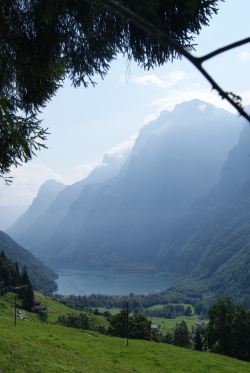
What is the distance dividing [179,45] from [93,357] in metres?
37.1

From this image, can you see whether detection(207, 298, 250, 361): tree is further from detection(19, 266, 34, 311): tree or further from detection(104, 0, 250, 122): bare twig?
detection(104, 0, 250, 122): bare twig

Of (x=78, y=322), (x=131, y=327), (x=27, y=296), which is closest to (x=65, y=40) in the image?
(x=131, y=327)

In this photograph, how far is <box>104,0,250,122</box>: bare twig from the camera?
146cm

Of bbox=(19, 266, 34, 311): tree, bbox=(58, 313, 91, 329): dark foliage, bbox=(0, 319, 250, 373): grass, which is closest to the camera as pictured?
bbox=(0, 319, 250, 373): grass

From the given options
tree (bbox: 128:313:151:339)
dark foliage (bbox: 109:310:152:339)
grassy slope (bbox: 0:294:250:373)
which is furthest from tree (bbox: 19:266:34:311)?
grassy slope (bbox: 0:294:250:373)

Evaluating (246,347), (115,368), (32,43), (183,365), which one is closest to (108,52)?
(32,43)

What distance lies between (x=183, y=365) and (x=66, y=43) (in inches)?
1449

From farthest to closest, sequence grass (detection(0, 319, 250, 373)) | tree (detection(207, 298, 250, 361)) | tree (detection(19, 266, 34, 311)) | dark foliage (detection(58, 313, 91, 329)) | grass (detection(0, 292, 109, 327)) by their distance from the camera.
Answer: tree (detection(19, 266, 34, 311))
dark foliage (detection(58, 313, 91, 329))
grass (detection(0, 292, 109, 327))
tree (detection(207, 298, 250, 361))
grass (detection(0, 319, 250, 373))

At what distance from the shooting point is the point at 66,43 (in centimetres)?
838

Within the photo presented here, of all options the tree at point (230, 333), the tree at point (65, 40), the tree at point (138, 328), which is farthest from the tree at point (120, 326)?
the tree at point (65, 40)

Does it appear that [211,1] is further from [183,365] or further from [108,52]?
[183,365]

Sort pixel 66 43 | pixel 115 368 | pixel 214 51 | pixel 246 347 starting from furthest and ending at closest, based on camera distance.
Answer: pixel 246 347 → pixel 115 368 → pixel 66 43 → pixel 214 51

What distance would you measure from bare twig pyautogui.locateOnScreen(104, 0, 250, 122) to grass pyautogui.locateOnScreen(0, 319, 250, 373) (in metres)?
22.4

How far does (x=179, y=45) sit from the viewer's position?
1.53 metres
